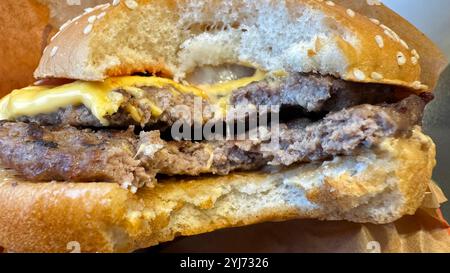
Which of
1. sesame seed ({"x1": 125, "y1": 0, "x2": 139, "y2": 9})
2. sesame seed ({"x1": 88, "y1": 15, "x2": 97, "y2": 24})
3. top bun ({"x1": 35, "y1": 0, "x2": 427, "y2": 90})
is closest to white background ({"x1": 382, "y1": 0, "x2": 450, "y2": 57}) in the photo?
top bun ({"x1": 35, "y1": 0, "x2": 427, "y2": 90})

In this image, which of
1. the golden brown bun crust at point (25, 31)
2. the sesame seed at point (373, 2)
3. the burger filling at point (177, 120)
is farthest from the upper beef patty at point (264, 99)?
the golden brown bun crust at point (25, 31)

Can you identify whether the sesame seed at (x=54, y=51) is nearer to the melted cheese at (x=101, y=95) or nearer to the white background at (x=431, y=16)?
the melted cheese at (x=101, y=95)

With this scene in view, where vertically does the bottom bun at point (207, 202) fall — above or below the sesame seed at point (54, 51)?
below

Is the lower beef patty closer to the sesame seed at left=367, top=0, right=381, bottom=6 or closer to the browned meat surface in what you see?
the browned meat surface

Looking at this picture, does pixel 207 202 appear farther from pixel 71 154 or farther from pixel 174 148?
pixel 71 154

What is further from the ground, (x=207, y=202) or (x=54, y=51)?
(x=54, y=51)

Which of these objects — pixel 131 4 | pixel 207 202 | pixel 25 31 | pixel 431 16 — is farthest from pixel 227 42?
pixel 431 16
